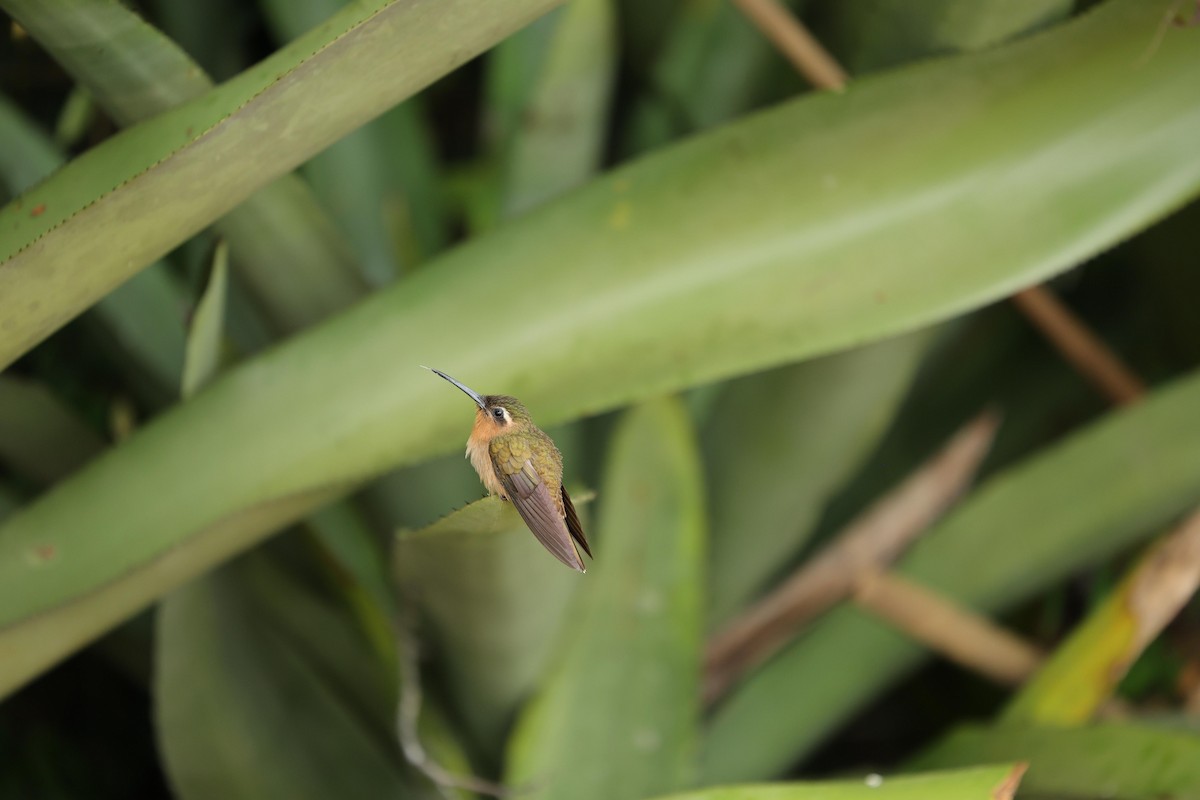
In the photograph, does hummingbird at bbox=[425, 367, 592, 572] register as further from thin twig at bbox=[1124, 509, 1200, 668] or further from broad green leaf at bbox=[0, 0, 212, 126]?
thin twig at bbox=[1124, 509, 1200, 668]

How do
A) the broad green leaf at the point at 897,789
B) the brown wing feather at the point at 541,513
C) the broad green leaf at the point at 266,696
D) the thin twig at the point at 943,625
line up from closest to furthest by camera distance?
the brown wing feather at the point at 541,513, the broad green leaf at the point at 897,789, the broad green leaf at the point at 266,696, the thin twig at the point at 943,625

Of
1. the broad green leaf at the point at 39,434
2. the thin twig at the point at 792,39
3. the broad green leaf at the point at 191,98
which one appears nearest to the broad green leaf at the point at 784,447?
the thin twig at the point at 792,39

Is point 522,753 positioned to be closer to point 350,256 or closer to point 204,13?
point 350,256

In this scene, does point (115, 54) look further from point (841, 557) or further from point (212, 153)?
point (841, 557)

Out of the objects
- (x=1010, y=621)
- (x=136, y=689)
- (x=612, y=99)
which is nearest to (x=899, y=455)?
(x=1010, y=621)

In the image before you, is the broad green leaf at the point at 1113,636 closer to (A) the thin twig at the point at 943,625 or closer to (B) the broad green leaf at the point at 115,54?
(A) the thin twig at the point at 943,625

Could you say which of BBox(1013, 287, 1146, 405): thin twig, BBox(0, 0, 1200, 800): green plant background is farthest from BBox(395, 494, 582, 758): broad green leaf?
BBox(1013, 287, 1146, 405): thin twig

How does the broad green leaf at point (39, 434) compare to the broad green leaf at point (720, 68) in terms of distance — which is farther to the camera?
the broad green leaf at point (720, 68)
